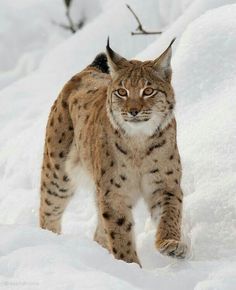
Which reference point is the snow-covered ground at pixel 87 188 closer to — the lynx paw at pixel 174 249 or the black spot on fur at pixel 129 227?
the lynx paw at pixel 174 249

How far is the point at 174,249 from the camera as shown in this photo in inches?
186

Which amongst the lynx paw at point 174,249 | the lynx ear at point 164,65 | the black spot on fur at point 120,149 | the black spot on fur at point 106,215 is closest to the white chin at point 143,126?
the black spot on fur at point 120,149

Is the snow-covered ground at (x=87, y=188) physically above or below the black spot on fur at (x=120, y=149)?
below

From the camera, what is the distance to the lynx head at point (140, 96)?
4.95 metres

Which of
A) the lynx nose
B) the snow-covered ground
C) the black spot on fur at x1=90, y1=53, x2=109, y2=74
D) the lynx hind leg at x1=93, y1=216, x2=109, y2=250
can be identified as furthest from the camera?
the black spot on fur at x1=90, y1=53, x2=109, y2=74

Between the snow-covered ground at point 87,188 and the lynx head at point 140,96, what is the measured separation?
750 mm

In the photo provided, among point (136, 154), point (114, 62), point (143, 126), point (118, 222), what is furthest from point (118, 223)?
point (114, 62)

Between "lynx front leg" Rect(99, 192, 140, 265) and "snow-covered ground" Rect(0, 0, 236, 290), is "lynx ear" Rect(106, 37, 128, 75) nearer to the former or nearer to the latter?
"lynx front leg" Rect(99, 192, 140, 265)

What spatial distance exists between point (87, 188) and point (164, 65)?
132 cm

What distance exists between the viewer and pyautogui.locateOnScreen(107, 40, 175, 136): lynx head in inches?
195

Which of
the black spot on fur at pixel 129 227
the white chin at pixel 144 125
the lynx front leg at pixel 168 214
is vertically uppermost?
the white chin at pixel 144 125

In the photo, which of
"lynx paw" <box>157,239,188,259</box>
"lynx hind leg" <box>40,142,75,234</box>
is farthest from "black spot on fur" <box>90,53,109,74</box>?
"lynx paw" <box>157,239,188,259</box>

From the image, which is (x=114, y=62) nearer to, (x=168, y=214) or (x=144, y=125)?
(x=144, y=125)

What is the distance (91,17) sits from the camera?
41.2 ft
